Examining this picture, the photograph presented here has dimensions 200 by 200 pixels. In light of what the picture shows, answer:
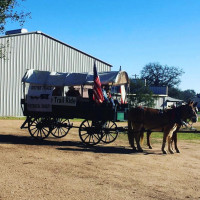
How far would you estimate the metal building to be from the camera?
27281 mm

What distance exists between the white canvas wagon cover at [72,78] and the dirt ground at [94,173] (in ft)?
8.98

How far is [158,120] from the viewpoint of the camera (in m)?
12.0

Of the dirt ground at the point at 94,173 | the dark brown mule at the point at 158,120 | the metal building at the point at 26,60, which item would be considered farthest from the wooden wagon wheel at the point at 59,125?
the metal building at the point at 26,60

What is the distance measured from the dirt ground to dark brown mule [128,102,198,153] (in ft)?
2.38

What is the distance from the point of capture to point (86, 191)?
6562 millimetres

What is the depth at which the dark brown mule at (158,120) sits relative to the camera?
38.0 feet

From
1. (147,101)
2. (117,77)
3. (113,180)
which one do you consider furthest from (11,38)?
(113,180)

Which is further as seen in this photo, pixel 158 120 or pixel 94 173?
pixel 158 120

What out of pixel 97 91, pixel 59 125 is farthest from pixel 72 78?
pixel 59 125

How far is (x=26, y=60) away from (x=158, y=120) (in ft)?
64.2

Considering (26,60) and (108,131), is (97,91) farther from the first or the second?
(26,60)

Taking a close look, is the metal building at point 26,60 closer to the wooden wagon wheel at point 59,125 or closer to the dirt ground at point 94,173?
the wooden wagon wheel at point 59,125

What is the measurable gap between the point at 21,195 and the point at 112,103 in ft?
23.1

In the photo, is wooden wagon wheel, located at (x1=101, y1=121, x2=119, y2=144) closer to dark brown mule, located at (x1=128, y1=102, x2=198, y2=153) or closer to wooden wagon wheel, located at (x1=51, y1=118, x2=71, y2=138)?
dark brown mule, located at (x1=128, y1=102, x2=198, y2=153)
